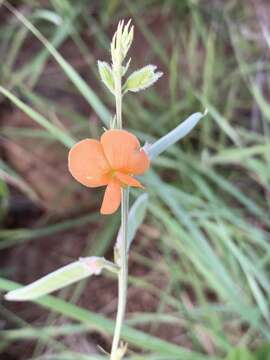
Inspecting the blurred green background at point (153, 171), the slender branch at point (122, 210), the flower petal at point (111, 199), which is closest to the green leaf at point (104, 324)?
the blurred green background at point (153, 171)

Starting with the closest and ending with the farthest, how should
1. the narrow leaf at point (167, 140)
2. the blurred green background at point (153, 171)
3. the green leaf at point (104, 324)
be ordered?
the narrow leaf at point (167, 140) → the green leaf at point (104, 324) → the blurred green background at point (153, 171)

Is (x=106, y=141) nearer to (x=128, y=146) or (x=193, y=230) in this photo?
(x=128, y=146)

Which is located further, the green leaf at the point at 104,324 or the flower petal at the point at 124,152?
the green leaf at the point at 104,324

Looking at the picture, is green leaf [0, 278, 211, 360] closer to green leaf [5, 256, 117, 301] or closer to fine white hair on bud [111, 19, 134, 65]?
green leaf [5, 256, 117, 301]

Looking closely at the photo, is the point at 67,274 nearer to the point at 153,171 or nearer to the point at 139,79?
the point at 139,79

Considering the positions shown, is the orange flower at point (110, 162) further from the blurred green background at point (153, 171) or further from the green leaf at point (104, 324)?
the blurred green background at point (153, 171)

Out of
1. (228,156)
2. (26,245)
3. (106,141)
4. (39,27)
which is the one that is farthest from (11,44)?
(106,141)

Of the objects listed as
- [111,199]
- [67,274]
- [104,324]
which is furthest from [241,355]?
[111,199]
